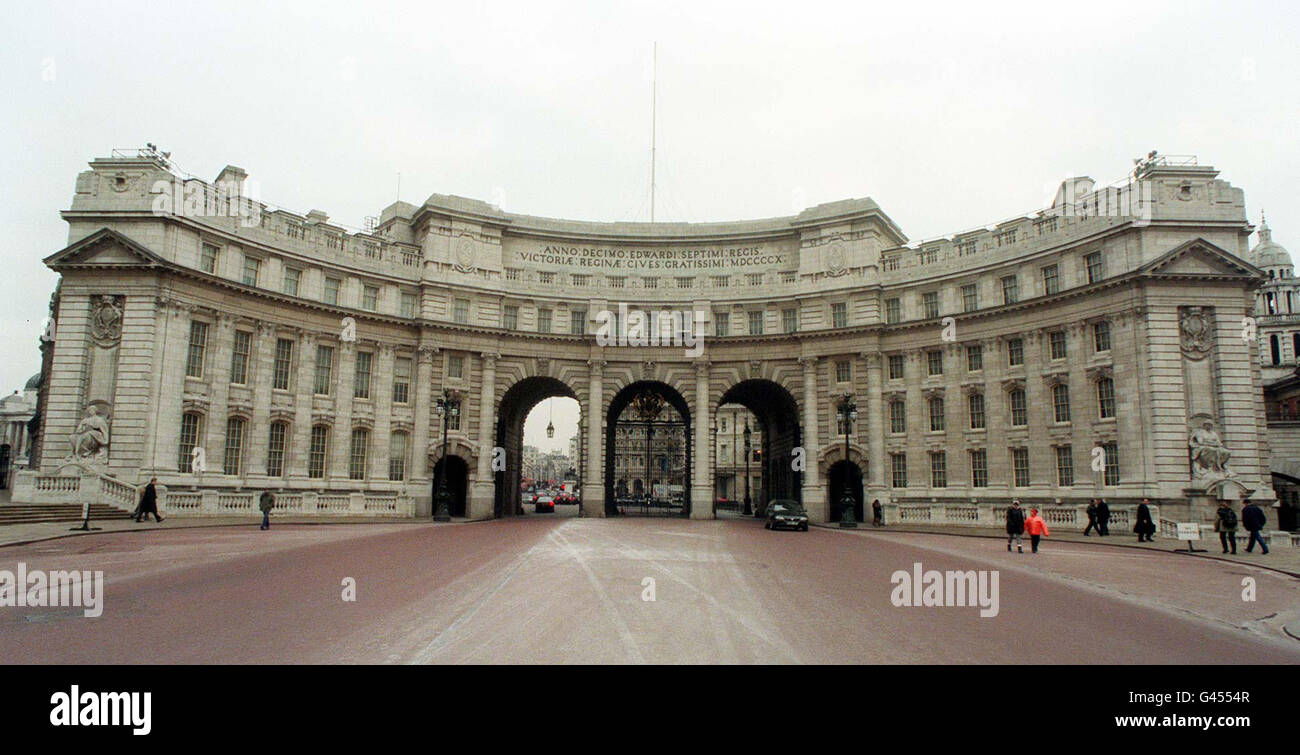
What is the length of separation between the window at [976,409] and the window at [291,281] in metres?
38.4

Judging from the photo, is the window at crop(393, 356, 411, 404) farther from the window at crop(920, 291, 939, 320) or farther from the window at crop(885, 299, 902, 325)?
the window at crop(920, 291, 939, 320)

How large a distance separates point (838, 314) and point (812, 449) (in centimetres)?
864

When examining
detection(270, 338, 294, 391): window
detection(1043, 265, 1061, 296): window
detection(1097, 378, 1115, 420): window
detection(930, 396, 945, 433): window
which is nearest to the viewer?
detection(1097, 378, 1115, 420): window

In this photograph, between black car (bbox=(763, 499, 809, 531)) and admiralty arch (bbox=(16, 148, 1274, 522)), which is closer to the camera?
black car (bbox=(763, 499, 809, 531))

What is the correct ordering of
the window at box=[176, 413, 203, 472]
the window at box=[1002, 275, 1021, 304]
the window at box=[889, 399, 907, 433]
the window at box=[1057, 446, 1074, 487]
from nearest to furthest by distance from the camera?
1. the window at box=[176, 413, 203, 472]
2. the window at box=[1057, 446, 1074, 487]
3. the window at box=[1002, 275, 1021, 304]
4. the window at box=[889, 399, 907, 433]

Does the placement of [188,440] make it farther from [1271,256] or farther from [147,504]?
[1271,256]

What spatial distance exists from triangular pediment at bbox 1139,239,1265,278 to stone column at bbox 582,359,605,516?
99.2 ft

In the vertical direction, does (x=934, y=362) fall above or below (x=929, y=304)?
below

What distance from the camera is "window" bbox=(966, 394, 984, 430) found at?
1607 inches

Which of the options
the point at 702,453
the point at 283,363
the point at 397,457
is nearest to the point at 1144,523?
the point at 702,453

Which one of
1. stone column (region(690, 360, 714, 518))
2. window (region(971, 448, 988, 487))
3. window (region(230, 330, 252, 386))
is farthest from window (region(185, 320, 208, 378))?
window (region(971, 448, 988, 487))

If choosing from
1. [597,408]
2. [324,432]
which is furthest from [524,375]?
[324,432]

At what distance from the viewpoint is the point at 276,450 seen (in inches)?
1544

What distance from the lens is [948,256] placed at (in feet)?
141
